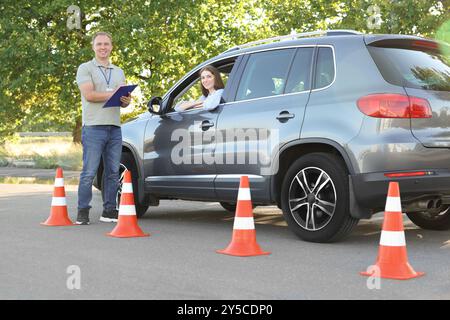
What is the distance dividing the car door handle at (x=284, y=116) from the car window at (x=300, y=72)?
27 cm

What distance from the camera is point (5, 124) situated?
32.6 meters

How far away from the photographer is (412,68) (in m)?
6.67

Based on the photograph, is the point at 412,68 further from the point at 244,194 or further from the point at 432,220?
the point at 432,220

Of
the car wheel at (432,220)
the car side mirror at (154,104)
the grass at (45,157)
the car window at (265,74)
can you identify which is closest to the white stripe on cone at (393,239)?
the car window at (265,74)

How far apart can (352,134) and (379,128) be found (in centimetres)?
26

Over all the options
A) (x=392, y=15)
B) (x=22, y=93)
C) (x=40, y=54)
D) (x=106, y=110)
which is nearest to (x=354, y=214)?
(x=106, y=110)

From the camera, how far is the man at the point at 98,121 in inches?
337

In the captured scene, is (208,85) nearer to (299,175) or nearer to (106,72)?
(106,72)

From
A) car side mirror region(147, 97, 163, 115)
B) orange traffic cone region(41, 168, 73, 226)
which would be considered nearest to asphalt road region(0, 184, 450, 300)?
orange traffic cone region(41, 168, 73, 226)

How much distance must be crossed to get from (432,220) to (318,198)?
1932mm

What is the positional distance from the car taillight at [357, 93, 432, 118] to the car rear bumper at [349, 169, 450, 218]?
518mm

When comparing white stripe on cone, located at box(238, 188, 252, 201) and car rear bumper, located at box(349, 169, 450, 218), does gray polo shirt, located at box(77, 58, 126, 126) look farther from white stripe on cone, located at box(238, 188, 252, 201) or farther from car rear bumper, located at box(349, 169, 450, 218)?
car rear bumper, located at box(349, 169, 450, 218)

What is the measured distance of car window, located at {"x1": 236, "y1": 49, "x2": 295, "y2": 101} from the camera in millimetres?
7430

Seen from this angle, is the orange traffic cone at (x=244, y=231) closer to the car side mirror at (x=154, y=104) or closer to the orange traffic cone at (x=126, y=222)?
the orange traffic cone at (x=126, y=222)
